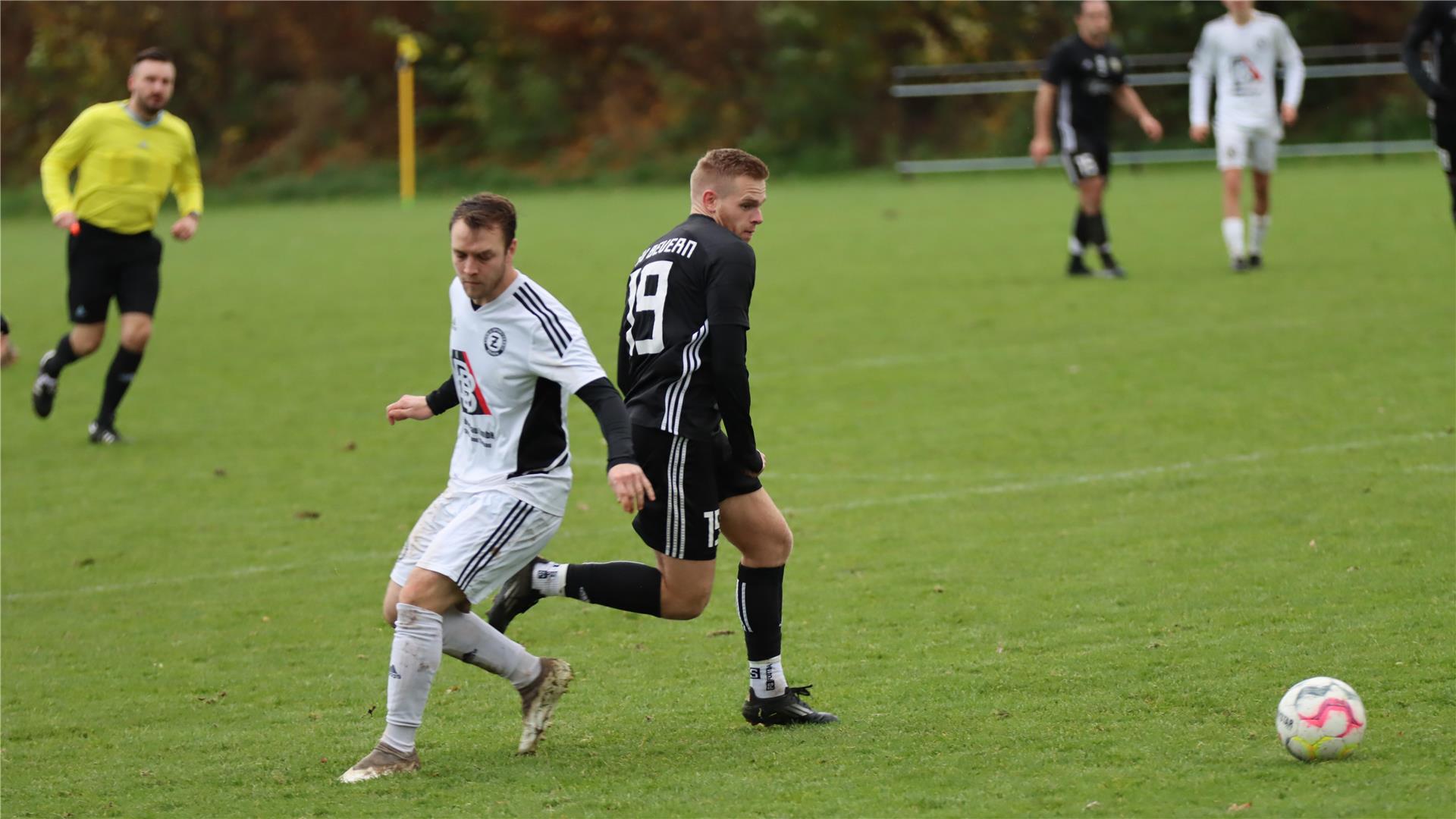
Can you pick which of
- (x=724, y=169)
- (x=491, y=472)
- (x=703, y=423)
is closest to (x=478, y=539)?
(x=491, y=472)

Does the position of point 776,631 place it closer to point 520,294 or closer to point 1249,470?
point 520,294

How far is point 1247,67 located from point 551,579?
433 inches

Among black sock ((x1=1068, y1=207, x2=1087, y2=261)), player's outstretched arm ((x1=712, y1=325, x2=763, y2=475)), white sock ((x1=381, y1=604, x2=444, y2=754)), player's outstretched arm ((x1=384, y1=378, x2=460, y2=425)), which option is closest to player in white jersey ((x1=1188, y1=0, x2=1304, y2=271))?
black sock ((x1=1068, y1=207, x2=1087, y2=261))

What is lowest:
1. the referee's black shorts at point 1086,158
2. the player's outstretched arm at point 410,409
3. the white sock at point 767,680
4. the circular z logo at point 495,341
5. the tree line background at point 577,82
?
the white sock at point 767,680

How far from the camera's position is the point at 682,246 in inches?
197

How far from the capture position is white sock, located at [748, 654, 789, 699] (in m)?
5.11

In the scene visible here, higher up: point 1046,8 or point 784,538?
point 1046,8

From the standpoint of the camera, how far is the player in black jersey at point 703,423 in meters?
4.93

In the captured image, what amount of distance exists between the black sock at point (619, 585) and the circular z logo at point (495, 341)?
2.69ft

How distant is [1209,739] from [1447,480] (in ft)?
11.9

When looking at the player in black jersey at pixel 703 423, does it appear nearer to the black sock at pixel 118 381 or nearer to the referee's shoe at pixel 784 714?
the referee's shoe at pixel 784 714

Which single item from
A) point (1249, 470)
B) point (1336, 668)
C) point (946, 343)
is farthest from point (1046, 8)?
point (1336, 668)

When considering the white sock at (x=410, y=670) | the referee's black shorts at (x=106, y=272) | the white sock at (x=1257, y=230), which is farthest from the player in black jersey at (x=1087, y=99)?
the white sock at (x=410, y=670)

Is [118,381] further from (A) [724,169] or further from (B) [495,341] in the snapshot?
(A) [724,169]
